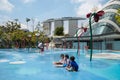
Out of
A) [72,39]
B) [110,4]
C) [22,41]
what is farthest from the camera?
[110,4]

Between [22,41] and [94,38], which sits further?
[22,41]

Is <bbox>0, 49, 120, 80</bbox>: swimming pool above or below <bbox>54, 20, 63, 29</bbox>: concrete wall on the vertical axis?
below

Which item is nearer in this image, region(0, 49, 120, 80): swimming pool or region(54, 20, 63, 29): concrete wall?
region(0, 49, 120, 80): swimming pool

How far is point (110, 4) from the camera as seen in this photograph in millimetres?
66250

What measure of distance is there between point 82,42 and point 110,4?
57.6 feet

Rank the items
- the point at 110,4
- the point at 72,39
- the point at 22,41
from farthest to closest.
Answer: the point at 110,4 → the point at 72,39 → the point at 22,41

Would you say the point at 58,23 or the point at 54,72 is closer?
the point at 54,72

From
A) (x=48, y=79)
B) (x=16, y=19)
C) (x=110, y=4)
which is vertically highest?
(x=110, y=4)

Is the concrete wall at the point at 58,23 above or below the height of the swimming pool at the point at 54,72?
above

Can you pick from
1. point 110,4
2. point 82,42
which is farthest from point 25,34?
point 110,4

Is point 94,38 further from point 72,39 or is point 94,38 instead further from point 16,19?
point 16,19

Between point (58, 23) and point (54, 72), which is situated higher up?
point (58, 23)

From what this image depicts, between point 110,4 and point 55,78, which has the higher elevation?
point 110,4

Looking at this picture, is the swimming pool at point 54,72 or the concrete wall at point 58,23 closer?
the swimming pool at point 54,72
